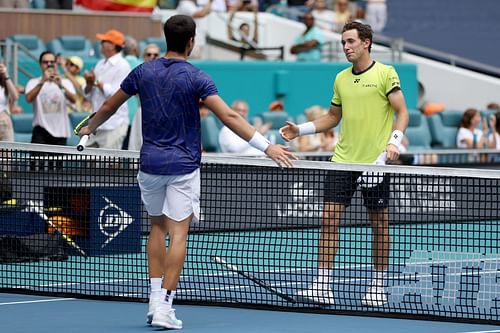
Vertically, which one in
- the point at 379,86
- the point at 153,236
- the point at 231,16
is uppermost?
the point at 231,16

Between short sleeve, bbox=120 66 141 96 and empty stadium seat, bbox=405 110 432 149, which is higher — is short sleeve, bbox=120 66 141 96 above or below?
above

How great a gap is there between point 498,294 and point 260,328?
2.11m

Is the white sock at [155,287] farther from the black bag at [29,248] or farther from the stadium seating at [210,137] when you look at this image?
the stadium seating at [210,137]

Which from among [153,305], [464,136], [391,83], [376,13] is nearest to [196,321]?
[153,305]

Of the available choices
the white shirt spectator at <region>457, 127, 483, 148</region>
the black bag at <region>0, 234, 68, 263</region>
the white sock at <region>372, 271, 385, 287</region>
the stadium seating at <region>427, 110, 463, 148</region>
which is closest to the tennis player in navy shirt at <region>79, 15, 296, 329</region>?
the white sock at <region>372, 271, 385, 287</region>

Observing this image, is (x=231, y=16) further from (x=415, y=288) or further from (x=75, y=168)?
(x=415, y=288)

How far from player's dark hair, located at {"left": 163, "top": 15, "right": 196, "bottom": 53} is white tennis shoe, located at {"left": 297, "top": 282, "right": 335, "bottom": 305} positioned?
2032mm

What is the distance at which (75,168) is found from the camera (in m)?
10.2

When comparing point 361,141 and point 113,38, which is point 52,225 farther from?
point 113,38

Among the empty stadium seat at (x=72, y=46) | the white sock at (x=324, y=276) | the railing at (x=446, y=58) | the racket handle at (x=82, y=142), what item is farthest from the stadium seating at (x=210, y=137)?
the railing at (x=446, y=58)

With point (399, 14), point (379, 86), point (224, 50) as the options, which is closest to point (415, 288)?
point (379, 86)

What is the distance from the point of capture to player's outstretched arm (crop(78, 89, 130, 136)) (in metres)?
7.36

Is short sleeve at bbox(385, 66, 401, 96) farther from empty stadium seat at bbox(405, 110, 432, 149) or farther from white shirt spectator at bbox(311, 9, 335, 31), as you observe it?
white shirt spectator at bbox(311, 9, 335, 31)

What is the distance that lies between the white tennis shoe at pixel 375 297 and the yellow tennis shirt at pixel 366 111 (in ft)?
2.84
